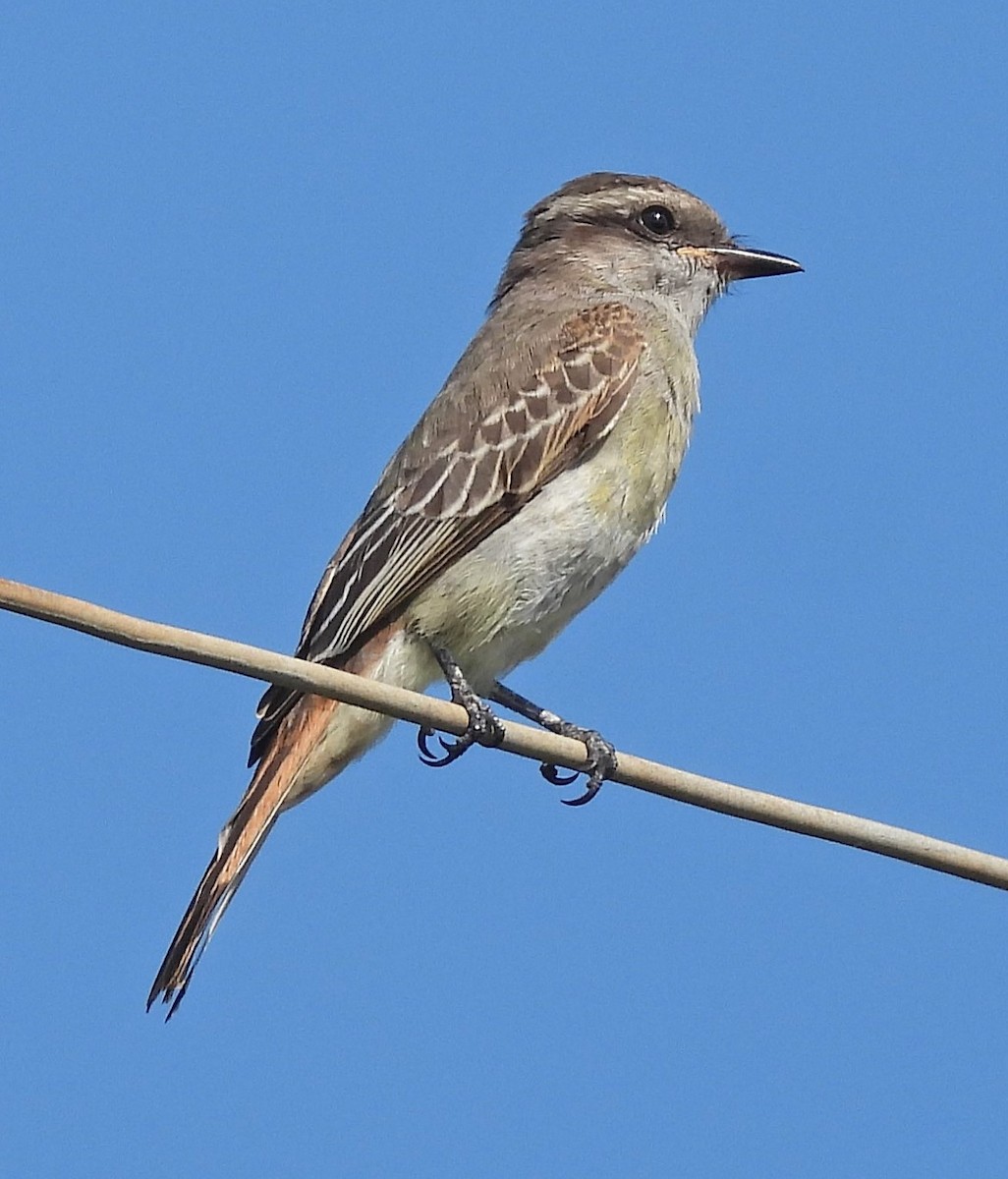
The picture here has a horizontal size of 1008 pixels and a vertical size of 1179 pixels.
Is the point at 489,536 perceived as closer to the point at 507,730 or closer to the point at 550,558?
the point at 550,558

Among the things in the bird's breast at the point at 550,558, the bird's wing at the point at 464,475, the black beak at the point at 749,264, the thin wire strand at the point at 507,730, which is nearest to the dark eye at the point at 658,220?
the black beak at the point at 749,264

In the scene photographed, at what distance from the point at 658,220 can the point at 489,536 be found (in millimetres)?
2112

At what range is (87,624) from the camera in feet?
12.0

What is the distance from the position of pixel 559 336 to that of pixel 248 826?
2366mm

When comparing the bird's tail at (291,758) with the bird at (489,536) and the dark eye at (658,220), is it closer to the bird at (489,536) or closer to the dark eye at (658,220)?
the bird at (489,536)

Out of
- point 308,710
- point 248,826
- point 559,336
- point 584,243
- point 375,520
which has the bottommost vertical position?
point 248,826

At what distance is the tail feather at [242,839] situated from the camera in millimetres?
6312

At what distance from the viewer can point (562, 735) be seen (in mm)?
7074

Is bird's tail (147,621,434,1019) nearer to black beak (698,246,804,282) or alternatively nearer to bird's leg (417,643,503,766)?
bird's leg (417,643,503,766)

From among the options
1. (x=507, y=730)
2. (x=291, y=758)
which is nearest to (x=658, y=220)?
(x=291, y=758)

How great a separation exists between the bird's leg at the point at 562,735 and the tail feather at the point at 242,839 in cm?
87

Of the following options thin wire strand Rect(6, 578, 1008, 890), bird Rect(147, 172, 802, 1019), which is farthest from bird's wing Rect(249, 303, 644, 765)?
thin wire strand Rect(6, 578, 1008, 890)

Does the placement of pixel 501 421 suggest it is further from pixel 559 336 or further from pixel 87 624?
pixel 87 624

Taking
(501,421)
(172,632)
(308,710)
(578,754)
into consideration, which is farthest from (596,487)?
(172,632)
